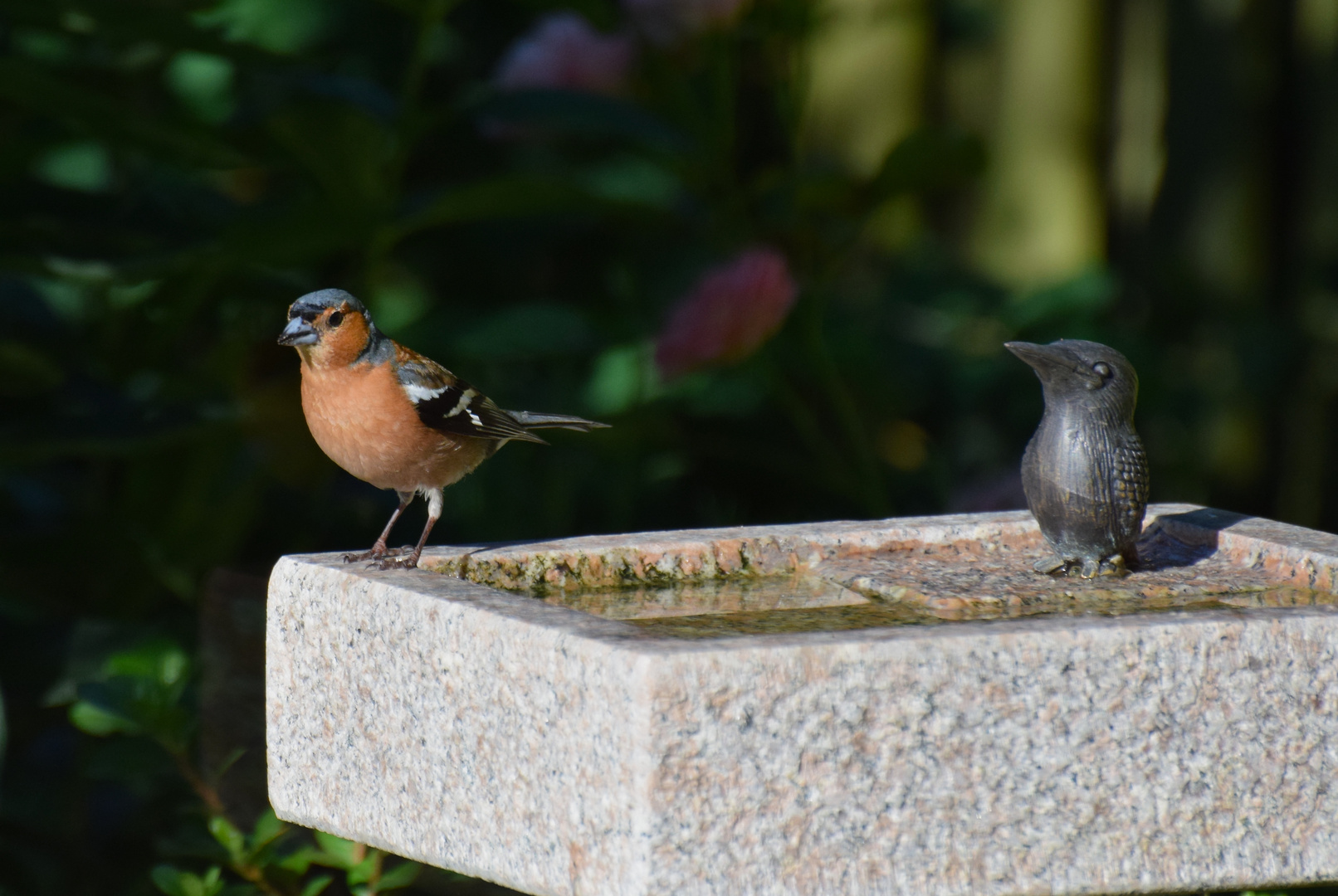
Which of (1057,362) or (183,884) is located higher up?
(1057,362)

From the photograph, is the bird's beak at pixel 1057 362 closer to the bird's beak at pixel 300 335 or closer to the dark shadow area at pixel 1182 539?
the dark shadow area at pixel 1182 539

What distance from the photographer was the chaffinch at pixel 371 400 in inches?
92.2

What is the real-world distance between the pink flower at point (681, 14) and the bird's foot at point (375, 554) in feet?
5.43

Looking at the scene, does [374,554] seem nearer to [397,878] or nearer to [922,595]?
[397,878]

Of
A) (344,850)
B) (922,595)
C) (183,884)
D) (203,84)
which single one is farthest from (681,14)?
(183,884)

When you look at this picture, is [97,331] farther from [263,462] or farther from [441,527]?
[441,527]

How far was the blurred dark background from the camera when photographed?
3066mm

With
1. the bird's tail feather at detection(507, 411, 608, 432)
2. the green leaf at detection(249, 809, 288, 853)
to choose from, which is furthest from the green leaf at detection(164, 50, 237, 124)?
the green leaf at detection(249, 809, 288, 853)

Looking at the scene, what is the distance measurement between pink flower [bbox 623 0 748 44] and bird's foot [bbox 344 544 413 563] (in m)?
1.66

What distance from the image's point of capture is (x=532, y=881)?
1770 mm

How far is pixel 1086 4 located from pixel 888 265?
110cm

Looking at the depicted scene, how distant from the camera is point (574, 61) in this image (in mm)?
3854

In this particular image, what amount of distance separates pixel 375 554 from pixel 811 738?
840 millimetres

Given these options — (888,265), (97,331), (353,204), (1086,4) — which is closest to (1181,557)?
(353,204)
